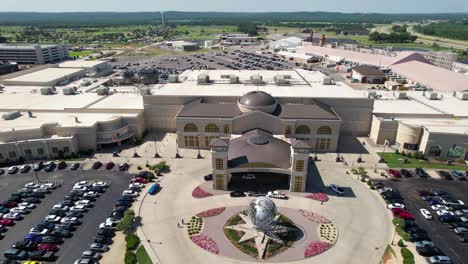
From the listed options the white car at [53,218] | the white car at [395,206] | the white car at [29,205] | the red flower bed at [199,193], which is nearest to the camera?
the white car at [53,218]

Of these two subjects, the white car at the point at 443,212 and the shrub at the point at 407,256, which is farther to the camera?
the white car at the point at 443,212

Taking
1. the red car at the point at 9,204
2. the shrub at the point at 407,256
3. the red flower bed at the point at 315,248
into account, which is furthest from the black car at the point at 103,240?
the shrub at the point at 407,256

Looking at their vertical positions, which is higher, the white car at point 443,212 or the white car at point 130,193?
the white car at point 130,193

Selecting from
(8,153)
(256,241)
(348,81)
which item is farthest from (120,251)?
(348,81)

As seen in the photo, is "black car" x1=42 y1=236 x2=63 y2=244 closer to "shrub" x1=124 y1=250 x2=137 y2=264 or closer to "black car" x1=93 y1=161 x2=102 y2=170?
"shrub" x1=124 y1=250 x2=137 y2=264

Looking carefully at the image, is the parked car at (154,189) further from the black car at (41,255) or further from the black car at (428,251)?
the black car at (428,251)

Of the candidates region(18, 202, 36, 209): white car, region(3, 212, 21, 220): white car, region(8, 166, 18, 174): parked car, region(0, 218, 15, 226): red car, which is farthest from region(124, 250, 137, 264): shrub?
region(8, 166, 18, 174): parked car

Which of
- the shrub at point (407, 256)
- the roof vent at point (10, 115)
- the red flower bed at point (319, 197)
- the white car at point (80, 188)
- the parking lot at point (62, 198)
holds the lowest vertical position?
the parking lot at point (62, 198)
